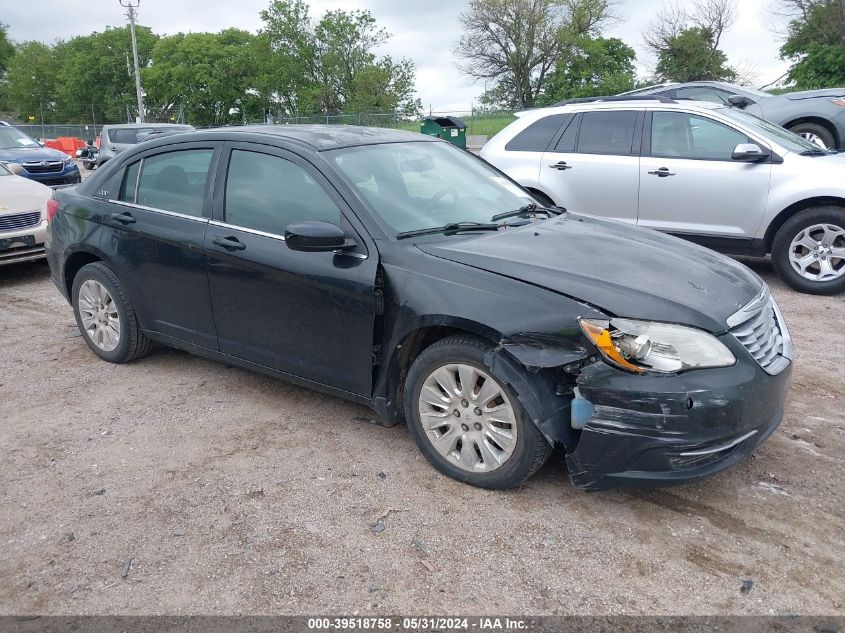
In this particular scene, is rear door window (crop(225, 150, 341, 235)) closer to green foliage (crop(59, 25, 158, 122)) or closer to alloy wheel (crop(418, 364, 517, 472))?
alloy wheel (crop(418, 364, 517, 472))

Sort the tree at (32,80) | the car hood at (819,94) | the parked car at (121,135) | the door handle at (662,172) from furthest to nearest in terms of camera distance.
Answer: the tree at (32,80), the parked car at (121,135), the car hood at (819,94), the door handle at (662,172)

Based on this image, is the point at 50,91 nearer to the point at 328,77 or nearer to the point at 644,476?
the point at 328,77

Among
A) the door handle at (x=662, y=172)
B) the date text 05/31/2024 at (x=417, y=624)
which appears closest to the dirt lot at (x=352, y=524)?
the date text 05/31/2024 at (x=417, y=624)

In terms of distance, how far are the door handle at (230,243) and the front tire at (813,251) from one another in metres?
5.04

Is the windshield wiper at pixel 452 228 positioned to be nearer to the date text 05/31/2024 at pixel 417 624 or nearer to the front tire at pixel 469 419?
the front tire at pixel 469 419

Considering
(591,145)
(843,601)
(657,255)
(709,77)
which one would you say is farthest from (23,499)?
(709,77)

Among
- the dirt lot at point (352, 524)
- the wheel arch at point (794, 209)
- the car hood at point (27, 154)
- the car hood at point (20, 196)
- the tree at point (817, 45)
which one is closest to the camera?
the dirt lot at point (352, 524)

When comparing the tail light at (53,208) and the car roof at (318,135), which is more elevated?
the car roof at (318,135)

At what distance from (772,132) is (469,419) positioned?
5.57m

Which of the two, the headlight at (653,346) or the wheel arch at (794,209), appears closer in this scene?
the headlight at (653,346)

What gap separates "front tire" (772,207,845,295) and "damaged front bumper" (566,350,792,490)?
13.8ft

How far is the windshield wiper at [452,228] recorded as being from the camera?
3.83 meters

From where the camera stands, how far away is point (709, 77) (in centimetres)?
4222

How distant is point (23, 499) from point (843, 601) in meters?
3.54
